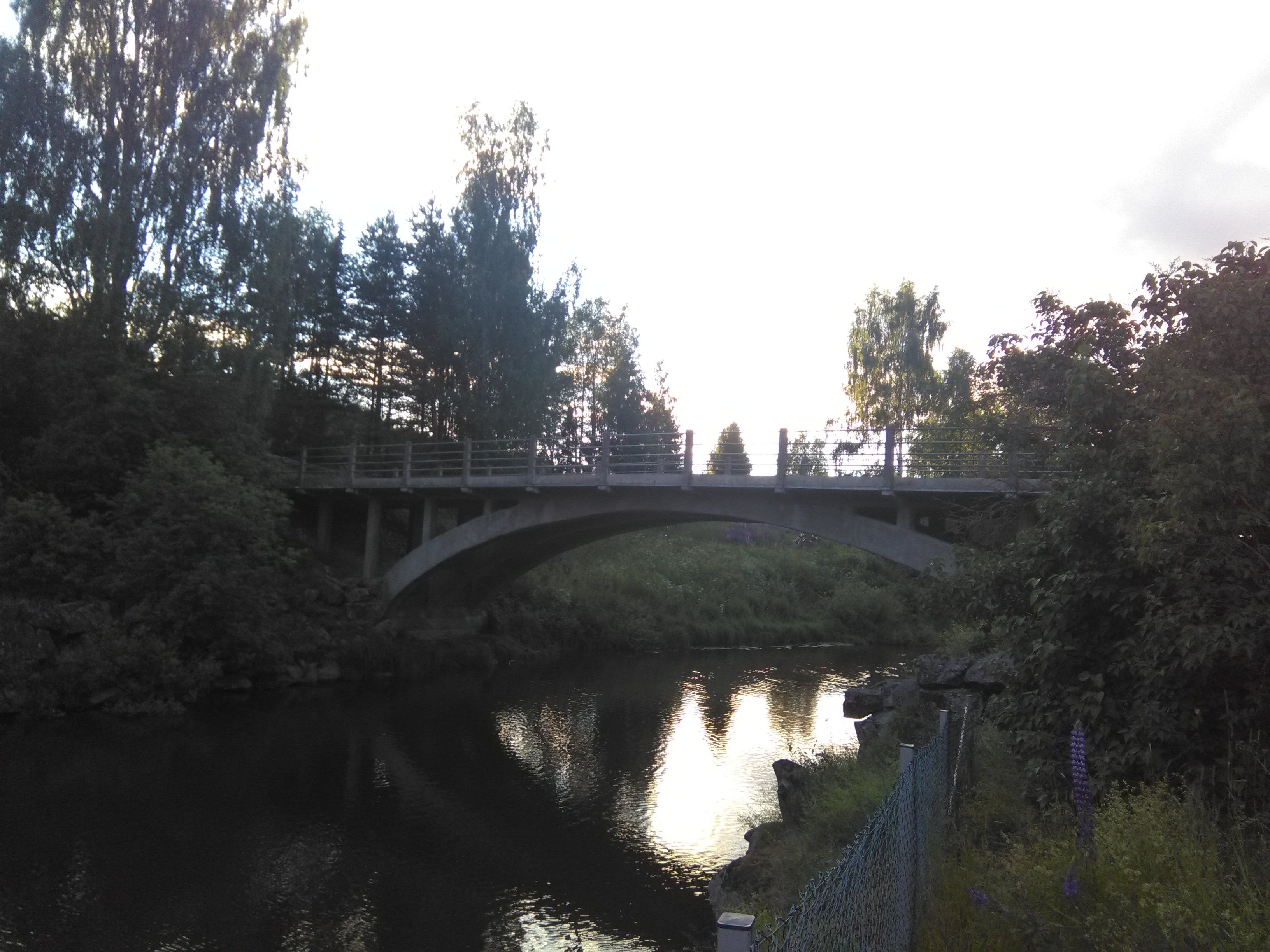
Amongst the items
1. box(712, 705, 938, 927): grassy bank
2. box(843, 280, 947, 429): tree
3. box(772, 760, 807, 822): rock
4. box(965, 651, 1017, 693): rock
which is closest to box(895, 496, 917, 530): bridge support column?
box(965, 651, 1017, 693): rock

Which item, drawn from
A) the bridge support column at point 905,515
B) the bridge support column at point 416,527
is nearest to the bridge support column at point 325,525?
the bridge support column at point 416,527

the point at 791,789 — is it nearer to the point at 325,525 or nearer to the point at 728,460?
the point at 728,460

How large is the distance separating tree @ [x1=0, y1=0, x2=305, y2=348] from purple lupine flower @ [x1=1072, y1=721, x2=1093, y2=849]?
2113 cm

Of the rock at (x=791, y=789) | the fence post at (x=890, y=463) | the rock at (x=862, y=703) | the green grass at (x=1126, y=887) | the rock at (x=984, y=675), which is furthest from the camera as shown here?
the rock at (x=862, y=703)

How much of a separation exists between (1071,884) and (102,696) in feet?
53.9

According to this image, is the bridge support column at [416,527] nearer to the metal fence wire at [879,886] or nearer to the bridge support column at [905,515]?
the bridge support column at [905,515]

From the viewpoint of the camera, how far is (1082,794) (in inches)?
166

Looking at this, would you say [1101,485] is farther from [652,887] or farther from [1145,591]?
[652,887]

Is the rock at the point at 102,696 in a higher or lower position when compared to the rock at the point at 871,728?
lower

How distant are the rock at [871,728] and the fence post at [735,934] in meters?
8.09

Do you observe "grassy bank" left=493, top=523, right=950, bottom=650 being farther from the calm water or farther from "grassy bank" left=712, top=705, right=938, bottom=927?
"grassy bank" left=712, top=705, right=938, bottom=927

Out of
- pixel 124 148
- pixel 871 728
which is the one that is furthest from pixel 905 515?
pixel 124 148

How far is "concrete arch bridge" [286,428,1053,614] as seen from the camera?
1423 cm

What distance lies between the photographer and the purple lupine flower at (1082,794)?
416 centimetres
